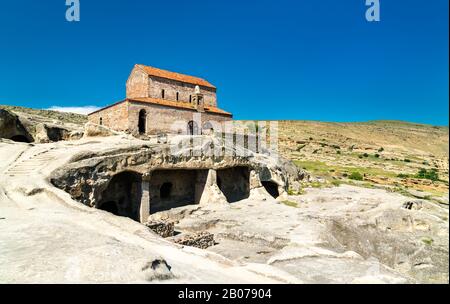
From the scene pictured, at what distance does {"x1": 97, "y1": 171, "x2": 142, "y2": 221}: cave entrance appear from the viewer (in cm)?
1523

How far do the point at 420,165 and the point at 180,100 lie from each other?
127 ft

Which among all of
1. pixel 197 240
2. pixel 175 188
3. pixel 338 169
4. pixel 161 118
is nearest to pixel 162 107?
pixel 161 118

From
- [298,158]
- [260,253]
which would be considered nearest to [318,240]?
[260,253]

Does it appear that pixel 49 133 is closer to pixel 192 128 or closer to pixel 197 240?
pixel 192 128

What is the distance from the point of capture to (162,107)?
26.8m

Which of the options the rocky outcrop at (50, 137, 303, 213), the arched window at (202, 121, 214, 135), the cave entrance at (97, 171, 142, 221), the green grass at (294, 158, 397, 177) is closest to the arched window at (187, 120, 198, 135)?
the arched window at (202, 121, 214, 135)

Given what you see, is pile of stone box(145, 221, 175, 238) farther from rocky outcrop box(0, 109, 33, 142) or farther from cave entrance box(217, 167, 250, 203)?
rocky outcrop box(0, 109, 33, 142)

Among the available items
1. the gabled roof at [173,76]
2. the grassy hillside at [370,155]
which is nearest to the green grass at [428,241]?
the grassy hillside at [370,155]

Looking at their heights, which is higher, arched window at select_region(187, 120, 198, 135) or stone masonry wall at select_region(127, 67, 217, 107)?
stone masonry wall at select_region(127, 67, 217, 107)

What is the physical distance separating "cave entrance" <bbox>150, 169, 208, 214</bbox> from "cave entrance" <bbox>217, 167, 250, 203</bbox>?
6.81ft

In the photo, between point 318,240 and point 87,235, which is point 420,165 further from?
point 87,235

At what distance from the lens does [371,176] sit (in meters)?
35.4

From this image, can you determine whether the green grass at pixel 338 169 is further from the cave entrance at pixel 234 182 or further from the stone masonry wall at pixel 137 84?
the stone masonry wall at pixel 137 84
